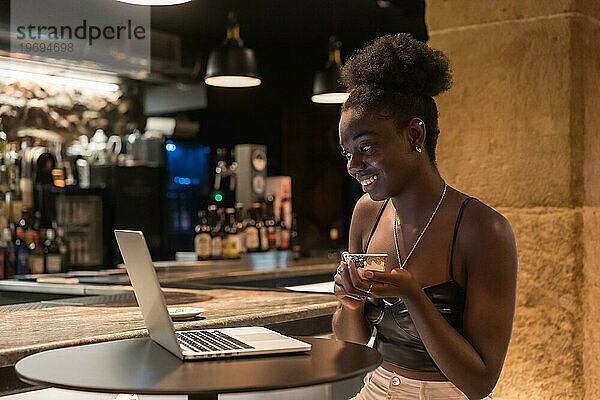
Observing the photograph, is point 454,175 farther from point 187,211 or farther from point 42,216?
point 187,211

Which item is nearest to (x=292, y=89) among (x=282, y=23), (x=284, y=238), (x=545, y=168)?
(x=282, y=23)

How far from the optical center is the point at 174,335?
1304mm

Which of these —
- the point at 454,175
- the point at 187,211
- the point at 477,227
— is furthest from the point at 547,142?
the point at 187,211

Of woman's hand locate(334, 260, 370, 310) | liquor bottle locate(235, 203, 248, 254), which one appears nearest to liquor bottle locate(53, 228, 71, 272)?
liquor bottle locate(235, 203, 248, 254)

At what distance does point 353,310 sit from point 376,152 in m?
0.38

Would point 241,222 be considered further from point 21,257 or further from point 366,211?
point 366,211

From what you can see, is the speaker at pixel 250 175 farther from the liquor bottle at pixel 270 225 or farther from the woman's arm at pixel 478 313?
the woman's arm at pixel 478 313

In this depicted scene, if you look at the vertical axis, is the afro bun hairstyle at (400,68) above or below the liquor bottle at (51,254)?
above

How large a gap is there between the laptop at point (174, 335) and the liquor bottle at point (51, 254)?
3546mm

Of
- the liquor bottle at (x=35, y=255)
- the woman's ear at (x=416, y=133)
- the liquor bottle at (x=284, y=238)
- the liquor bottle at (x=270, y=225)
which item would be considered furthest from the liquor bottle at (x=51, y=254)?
the woman's ear at (x=416, y=133)

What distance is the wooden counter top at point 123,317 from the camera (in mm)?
1734

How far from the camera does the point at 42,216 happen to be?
16.7 feet

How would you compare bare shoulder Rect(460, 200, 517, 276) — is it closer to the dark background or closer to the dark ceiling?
the dark ceiling

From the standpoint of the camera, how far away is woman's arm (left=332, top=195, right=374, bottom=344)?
59.5 inches
